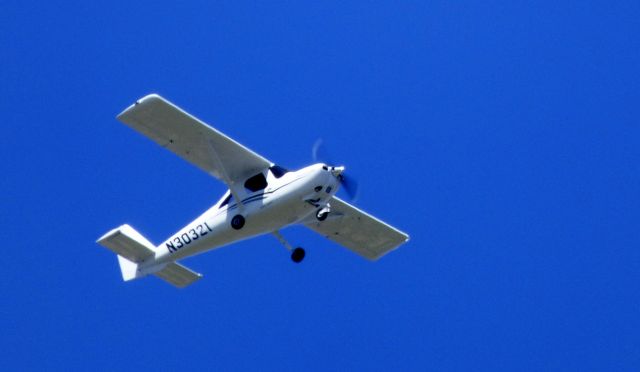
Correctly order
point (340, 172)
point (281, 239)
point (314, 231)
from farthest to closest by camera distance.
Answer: point (314, 231) < point (281, 239) < point (340, 172)

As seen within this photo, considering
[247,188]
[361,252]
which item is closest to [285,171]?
[247,188]

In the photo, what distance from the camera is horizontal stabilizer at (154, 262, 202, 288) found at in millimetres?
A: 30055

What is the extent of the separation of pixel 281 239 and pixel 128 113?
488 cm

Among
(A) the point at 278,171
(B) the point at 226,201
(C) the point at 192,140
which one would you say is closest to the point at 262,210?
(A) the point at 278,171

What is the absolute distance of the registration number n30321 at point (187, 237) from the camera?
28219 millimetres

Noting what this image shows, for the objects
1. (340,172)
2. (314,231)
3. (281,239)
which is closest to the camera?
(340,172)

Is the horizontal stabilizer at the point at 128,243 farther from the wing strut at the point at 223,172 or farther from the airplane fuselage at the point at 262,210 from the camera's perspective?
the wing strut at the point at 223,172

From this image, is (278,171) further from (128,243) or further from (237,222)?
(128,243)

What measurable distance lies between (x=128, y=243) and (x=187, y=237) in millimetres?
1769

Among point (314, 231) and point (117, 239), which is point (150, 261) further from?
point (314, 231)

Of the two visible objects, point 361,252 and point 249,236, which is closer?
point 249,236

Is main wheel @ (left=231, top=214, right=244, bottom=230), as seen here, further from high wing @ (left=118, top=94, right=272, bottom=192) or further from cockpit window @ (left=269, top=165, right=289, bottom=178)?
cockpit window @ (left=269, top=165, right=289, bottom=178)

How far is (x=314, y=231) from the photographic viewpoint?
31.2m

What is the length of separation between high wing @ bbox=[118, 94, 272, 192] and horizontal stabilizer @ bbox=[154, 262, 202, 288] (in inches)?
Result: 129
